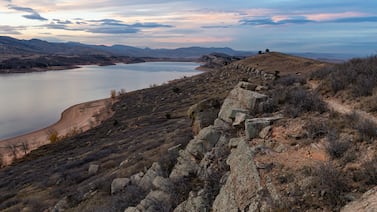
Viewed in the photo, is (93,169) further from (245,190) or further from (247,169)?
(245,190)

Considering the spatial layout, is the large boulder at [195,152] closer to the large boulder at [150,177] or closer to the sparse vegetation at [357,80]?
the large boulder at [150,177]

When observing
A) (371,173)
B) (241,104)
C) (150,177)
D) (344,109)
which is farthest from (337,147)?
A: (150,177)

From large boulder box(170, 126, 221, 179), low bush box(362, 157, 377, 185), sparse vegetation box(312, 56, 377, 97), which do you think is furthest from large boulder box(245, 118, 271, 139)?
low bush box(362, 157, 377, 185)

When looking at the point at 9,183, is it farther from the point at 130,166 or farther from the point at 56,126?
the point at 56,126

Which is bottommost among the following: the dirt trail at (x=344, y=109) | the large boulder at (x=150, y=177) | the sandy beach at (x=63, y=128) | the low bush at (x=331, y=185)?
the sandy beach at (x=63, y=128)

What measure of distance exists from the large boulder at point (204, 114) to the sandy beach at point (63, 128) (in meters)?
18.4

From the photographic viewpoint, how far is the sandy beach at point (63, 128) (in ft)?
91.8

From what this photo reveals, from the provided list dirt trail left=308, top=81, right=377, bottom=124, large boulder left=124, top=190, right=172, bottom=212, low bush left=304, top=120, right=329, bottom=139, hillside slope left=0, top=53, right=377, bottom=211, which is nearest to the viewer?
hillside slope left=0, top=53, right=377, bottom=211

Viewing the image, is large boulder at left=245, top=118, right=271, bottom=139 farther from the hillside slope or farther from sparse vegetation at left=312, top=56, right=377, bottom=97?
sparse vegetation at left=312, top=56, right=377, bottom=97

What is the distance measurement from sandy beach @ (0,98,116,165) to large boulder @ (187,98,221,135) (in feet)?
60.4

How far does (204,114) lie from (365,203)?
23.2 feet

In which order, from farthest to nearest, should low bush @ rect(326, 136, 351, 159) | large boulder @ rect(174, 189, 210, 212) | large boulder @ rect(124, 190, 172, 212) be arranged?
large boulder @ rect(124, 190, 172, 212)
large boulder @ rect(174, 189, 210, 212)
low bush @ rect(326, 136, 351, 159)

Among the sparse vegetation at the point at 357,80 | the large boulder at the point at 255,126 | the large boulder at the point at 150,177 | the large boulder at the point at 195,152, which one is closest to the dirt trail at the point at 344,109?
the sparse vegetation at the point at 357,80

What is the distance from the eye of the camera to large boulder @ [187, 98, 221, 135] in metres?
10.5
